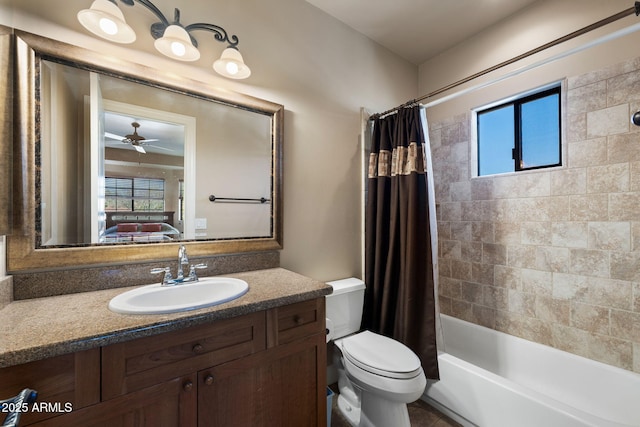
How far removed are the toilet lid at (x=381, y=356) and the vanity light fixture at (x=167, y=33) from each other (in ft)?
5.47

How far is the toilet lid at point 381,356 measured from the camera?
127 centimetres

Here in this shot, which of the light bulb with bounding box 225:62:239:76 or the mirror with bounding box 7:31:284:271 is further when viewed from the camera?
the light bulb with bounding box 225:62:239:76

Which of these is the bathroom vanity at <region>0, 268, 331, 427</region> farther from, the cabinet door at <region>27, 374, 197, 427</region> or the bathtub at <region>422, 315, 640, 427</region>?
the bathtub at <region>422, 315, 640, 427</region>

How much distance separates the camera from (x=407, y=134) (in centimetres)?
179

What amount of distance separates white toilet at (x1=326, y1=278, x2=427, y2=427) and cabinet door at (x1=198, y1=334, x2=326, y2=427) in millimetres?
283

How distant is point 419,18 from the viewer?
1929mm

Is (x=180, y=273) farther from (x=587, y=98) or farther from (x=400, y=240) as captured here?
(x=587, y=98)

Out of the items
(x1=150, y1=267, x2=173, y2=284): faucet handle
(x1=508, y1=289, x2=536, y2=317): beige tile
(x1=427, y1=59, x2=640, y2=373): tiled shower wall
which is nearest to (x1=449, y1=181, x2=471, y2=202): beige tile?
(x1=427, y1=59, x2=640, y2=373): tiled shower wall

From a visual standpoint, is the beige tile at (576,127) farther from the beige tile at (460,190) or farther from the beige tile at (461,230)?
the beige tile at (461,230)

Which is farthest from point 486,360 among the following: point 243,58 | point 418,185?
point 243,58

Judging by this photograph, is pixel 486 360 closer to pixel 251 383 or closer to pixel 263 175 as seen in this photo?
pixel 251 383

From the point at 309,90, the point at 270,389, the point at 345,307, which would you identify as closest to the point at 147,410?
the point at 270,389

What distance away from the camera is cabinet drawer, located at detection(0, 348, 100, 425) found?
25.3 inches

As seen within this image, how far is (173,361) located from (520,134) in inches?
102
